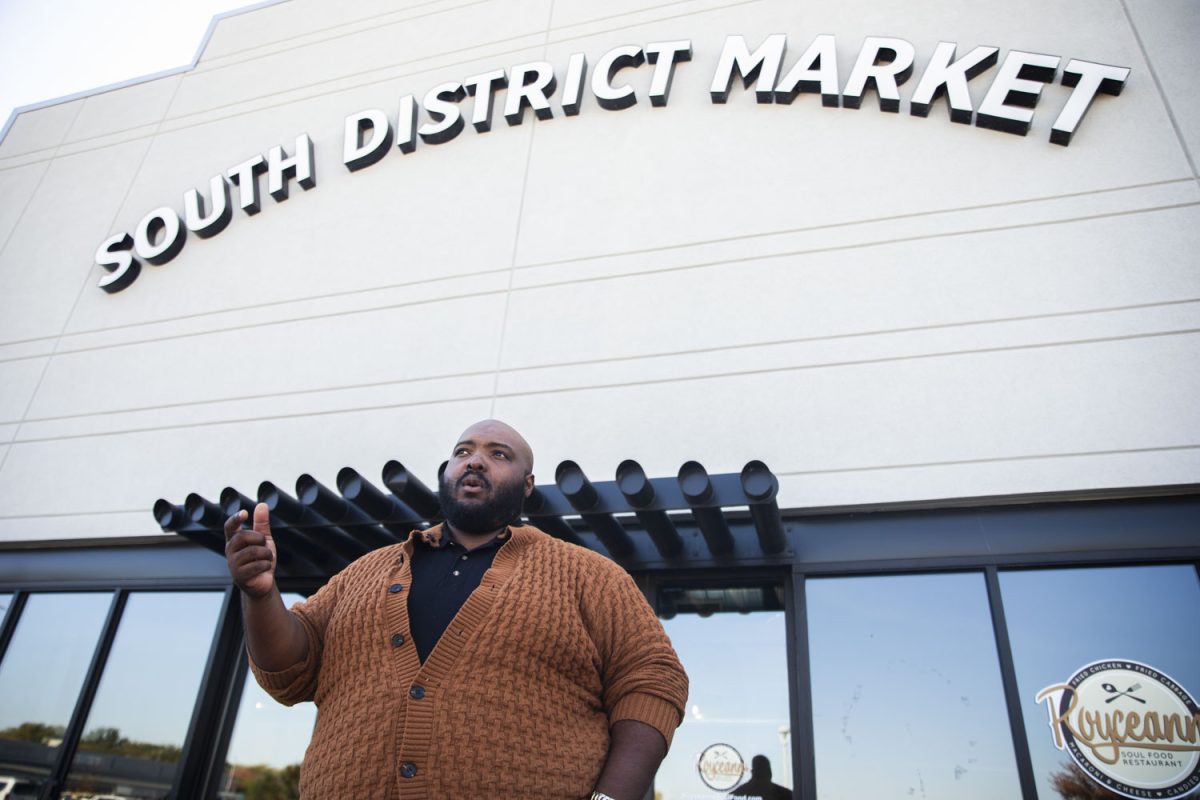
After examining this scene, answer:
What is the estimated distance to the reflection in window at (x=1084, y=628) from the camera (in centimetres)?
335

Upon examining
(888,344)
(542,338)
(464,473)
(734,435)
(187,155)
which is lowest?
(464,473)

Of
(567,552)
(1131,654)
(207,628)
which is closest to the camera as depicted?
(567,552)

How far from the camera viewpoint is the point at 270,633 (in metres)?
1.84

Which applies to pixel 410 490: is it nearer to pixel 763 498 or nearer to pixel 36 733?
pixel 763 498

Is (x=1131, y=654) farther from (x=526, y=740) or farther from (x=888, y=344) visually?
(x=526, y=740)

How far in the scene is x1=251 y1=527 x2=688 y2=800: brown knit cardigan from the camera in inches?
66.3

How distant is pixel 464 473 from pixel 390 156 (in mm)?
5013

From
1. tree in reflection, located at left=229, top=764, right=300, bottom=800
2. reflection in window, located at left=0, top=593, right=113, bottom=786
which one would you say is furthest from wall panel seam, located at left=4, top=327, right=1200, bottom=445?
tree in reflection, located at left=229, top=764, right=300, bottom=800

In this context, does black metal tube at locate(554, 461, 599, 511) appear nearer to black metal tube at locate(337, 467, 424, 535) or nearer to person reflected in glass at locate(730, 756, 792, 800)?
black metal tube at locate(337, 467, 424, 535)

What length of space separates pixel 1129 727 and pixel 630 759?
2.69m

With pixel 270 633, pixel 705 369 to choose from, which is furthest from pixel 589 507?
pixel 270 633

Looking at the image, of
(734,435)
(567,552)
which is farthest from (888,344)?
(567,552)

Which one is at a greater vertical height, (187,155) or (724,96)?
(187,155)

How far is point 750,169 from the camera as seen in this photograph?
5348mm
